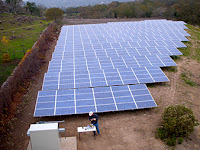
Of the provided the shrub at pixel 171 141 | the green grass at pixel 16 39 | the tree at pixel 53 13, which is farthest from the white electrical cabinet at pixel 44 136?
the tree at pixel 53 13

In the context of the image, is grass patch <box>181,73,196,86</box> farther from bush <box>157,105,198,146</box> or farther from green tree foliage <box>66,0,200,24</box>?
green tree foliage <box>66,0,200,24</box>

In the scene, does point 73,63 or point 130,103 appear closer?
point 130,103

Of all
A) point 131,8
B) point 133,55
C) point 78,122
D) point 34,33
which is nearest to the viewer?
point 78,122

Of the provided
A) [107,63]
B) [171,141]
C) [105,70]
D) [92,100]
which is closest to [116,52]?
[107,63]

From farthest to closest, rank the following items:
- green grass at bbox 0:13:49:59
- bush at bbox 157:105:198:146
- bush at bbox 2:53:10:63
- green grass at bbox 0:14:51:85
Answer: green grass at bbox 0:13:49:59
bush at bbox 2:53:10:63
green grass at bbox 0:14:51:85
bush at bbox 157:105:198:146

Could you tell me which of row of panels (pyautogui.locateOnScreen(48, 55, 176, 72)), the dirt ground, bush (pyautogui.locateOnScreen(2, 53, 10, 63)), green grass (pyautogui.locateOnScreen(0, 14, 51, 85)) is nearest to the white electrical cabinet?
the dirt ground

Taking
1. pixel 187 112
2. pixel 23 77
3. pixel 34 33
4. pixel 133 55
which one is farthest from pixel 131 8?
pixel 187 112

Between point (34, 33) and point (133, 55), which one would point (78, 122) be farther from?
point (34, 33)
